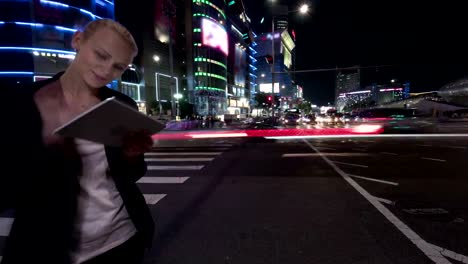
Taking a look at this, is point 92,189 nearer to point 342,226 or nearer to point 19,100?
point 19,100

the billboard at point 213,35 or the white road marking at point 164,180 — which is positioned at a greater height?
the billboard at point 213,35

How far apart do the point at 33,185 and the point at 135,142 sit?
21.2 inches

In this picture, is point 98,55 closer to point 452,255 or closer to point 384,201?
point 452,255

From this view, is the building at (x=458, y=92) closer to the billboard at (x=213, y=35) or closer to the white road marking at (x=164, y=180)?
the billboard at (x=213, y=35)

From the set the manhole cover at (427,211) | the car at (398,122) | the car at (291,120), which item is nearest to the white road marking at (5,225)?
the manhole cover at (427,211)

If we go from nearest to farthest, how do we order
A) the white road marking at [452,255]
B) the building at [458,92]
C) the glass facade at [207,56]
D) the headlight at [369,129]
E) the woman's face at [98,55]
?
the woman's face at [98,55] < the white road marking at [452,255] < the headlight at [369,129] < the building at [458,92] < the glass facade at [207,56]

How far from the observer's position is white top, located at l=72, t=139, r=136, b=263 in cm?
162

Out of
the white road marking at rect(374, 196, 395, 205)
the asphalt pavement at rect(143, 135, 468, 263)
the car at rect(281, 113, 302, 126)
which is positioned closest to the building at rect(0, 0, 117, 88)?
the car at rect(281, 113, 302, 126)

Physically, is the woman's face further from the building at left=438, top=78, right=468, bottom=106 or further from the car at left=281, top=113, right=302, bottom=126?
the building at left=438, top=78, right=468, bottom=106

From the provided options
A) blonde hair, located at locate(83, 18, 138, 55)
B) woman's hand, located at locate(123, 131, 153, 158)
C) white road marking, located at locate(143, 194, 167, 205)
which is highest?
blonde hair, located at locate(83, 18, 138, 55)

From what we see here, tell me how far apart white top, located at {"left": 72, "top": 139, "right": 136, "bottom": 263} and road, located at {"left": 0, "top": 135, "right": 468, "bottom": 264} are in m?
2.06

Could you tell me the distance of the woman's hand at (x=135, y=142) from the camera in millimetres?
1627

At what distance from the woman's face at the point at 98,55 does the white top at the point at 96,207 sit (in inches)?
15.2

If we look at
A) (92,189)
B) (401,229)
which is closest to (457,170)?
(401,229)
